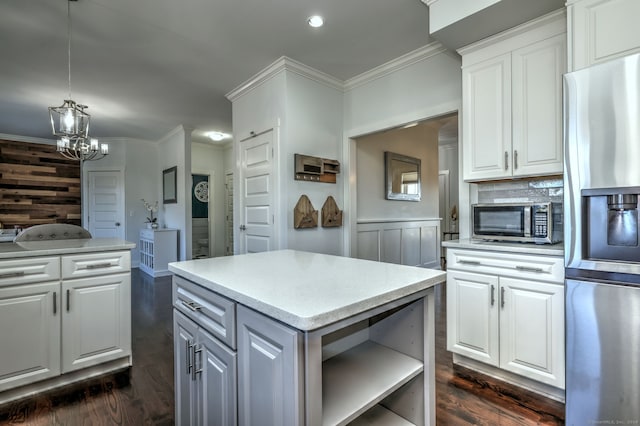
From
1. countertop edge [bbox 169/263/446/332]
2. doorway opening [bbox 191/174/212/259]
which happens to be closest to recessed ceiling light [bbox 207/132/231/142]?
doorway opening [bbox 191/174/212/259]

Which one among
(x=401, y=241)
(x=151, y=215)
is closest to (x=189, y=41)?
(x=401, y=241)

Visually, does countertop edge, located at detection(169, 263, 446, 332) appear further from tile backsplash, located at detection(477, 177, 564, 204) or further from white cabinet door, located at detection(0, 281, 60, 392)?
tile backsplash, located at detection(477, 177, 564, 204)

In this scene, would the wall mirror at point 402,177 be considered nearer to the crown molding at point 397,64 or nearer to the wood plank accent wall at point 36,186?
the crown molding at point 397,64

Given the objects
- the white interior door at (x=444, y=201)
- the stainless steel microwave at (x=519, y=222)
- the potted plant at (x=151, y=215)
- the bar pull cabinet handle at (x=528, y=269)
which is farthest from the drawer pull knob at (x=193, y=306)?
the white interior door at (x=444, y=201)

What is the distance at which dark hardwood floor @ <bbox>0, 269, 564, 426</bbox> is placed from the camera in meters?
1.73

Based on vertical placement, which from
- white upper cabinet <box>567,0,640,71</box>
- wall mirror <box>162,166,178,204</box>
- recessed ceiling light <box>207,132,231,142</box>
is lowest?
wall mirror <box>162,166,178,204</box>

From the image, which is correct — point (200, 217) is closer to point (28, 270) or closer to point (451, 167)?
point (28, 270)

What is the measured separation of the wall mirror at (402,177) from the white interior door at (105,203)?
17.5 feet

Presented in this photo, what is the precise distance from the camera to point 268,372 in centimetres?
85

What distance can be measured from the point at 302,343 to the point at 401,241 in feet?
14.1

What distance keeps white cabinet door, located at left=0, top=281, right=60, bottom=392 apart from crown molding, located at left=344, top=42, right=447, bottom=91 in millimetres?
3292

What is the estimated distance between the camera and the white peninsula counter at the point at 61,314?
189 centimetres

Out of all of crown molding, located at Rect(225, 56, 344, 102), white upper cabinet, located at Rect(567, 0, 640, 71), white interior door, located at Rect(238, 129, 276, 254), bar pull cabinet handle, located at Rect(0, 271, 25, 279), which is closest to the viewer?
white upper cabinet, located at Rect(567, 0, 640, 71)

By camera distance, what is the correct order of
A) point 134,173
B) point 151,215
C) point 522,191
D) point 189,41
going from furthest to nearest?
point 151,215, point 134,173, point 189,41, point 522,191
